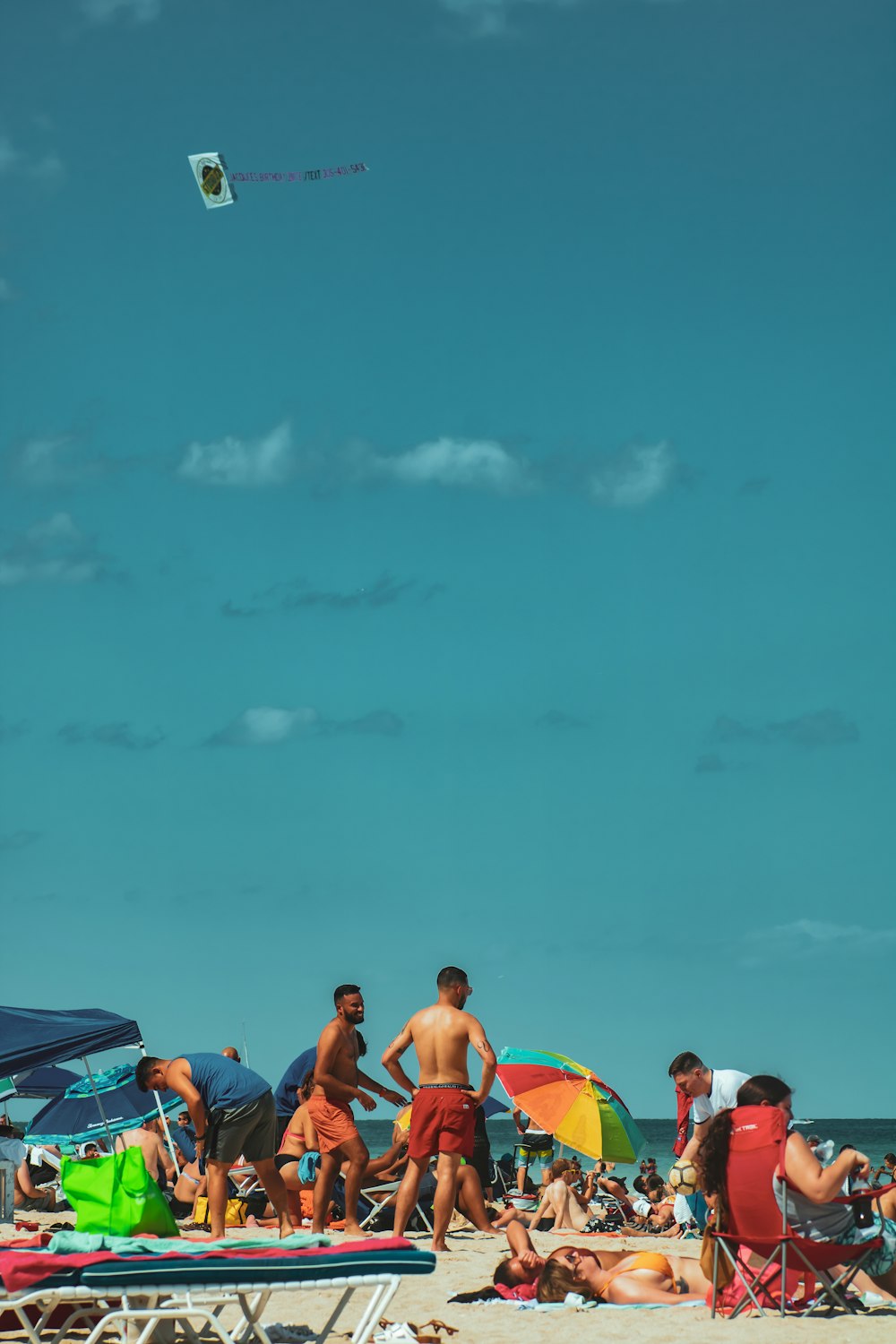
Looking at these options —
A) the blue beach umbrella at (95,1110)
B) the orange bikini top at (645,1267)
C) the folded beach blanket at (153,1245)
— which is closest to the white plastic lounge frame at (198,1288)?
the folded beach blanket at (153,1245)

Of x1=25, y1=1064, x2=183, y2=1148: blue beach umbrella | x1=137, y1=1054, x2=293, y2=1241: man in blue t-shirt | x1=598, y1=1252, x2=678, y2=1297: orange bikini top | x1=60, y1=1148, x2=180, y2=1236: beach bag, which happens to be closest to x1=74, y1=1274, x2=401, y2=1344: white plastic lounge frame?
x1=60, y1=1148, x2=180, y2=1236: beach bag

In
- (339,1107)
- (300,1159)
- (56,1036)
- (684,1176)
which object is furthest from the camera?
(56,1036)

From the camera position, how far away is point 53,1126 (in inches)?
631

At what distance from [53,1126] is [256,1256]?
12248 millimetres

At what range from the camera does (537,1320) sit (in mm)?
5992

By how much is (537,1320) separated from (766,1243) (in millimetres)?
1060

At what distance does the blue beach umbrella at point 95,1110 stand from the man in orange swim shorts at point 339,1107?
5.45 metres

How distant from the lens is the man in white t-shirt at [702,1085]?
23.6 feet

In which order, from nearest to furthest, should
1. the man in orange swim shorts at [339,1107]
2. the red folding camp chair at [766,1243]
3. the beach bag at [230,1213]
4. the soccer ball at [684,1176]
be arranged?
the red folding camp chair at [766,1243] → the soccer ball at [684,1176] → the man in orange swim shorts at [339,1107] → the beach bag at [230,1213]

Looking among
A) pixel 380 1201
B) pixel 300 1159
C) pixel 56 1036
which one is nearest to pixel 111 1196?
pixel 380 1201

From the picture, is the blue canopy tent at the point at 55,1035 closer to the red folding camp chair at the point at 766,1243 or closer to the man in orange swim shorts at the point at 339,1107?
the man in orange swim shorts at the point at 339,1107

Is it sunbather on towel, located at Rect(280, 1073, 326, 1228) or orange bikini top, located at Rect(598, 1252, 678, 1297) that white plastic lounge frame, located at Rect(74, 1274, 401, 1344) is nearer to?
orange bikini top, located at Rect(598, 1252, 678, 1297)

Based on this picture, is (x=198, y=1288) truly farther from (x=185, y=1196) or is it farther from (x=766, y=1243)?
(x=185, y=1196)

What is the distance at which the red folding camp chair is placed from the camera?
5.61 m
